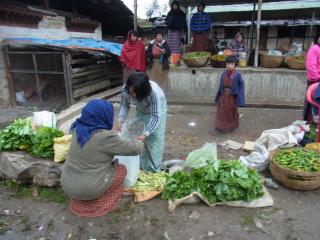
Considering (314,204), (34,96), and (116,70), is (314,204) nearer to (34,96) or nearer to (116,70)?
(34,96)

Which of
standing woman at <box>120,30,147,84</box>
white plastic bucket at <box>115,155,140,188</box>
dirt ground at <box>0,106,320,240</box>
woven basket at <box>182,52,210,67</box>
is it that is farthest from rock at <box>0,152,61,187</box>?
woven basket at <box>182,52,210,67</box>

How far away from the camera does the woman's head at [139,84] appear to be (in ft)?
10.6

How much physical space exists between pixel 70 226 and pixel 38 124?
1.93 m

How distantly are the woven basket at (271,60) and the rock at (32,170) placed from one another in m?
5.93

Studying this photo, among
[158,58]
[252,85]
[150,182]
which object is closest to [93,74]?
[158,58]

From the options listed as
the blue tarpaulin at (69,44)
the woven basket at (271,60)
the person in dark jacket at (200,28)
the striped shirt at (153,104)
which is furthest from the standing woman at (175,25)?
the striped shirt at (153,104)

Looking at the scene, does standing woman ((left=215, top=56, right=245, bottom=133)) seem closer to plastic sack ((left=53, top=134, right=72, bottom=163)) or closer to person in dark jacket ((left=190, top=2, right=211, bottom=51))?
plastic sack ((left=53, top=134, right=72, bottom=163))

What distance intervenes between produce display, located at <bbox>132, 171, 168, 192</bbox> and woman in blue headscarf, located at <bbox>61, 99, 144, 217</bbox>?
49 centimetres

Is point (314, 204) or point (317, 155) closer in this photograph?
point (314, 204)

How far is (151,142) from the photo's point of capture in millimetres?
3814

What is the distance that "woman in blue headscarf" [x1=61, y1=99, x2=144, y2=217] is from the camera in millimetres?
2840

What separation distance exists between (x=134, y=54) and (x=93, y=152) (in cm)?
523

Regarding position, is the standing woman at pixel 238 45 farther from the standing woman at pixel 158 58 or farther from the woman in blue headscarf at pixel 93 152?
the woman in blue headscarf at pixel 93 152

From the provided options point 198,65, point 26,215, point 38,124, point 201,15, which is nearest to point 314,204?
point 26,215
